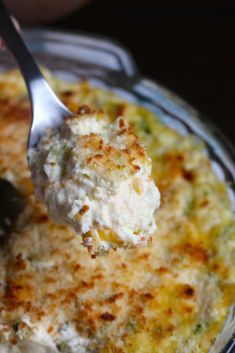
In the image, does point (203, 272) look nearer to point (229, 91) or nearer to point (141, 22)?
point (229, 91)

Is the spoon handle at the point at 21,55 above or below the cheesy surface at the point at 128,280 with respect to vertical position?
above

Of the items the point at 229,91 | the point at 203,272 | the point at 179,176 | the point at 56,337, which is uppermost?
the point at 229,91

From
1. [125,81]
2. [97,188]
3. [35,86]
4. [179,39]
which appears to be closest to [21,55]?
[35,86]

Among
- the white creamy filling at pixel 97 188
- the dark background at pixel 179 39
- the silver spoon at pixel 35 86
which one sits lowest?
the white creamy filling at pixel 97 188

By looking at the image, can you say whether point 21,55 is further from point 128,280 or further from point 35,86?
point 128,280

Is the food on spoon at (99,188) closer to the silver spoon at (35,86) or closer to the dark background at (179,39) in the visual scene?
the silver spoon at (35,86)

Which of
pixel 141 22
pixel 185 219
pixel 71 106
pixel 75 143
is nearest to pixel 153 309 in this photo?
pixel 185 219

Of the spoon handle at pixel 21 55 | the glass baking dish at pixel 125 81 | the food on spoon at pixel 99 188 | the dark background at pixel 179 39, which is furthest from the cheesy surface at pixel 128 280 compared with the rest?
the dark background at pixel 179 39
